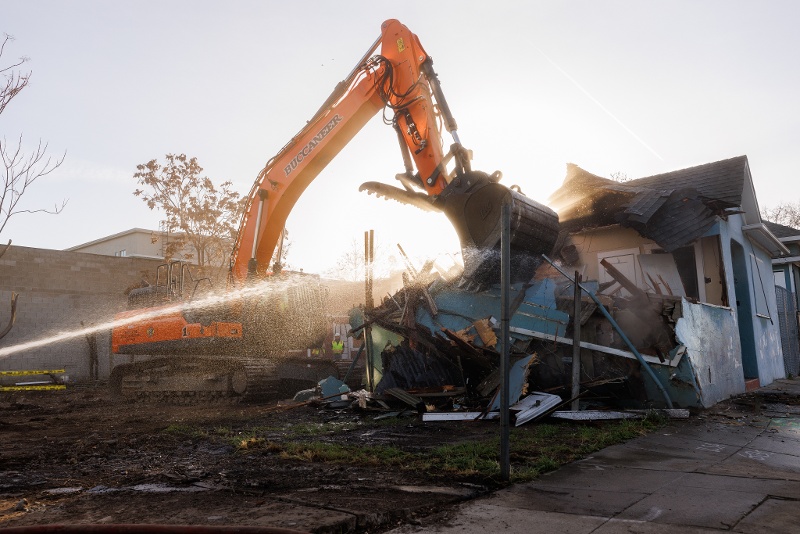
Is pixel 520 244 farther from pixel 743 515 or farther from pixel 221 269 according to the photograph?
pixel 221 269

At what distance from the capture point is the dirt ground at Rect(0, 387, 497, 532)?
3719 mm

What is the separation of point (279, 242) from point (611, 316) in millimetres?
6429

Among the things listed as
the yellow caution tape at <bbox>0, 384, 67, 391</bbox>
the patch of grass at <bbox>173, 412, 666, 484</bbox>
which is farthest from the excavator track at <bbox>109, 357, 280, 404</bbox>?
the yellow caution tape at <bbox>0, 384, 67, 391</bbox>

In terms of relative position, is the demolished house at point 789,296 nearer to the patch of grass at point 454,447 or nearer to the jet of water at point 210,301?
the patch of grass at point 454,447

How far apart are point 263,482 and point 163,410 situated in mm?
8410

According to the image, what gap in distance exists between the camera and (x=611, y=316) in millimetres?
9422

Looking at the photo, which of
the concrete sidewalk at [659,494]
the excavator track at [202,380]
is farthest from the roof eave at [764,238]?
the excavator track at [202,380]

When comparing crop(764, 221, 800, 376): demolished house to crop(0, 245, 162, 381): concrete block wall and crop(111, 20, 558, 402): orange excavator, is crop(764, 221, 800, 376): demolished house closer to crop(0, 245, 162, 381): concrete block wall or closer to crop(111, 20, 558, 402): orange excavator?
crop(111, 20, 558, 402): orange excavator

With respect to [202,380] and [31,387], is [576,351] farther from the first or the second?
[31,387]

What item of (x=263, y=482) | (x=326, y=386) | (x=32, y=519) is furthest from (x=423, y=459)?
(x=326, y=386)

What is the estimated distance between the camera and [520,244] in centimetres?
927

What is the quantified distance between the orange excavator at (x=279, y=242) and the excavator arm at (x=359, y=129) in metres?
0.02

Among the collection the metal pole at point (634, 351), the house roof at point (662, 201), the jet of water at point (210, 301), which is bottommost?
the metal pole at point (634, 351)

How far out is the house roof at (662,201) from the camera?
41.0 ft
